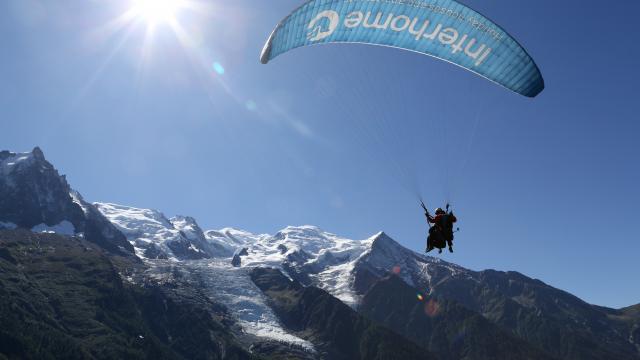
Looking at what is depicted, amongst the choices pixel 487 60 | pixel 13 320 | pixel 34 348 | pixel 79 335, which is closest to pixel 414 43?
pixel 487 60

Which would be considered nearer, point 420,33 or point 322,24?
point 322,24

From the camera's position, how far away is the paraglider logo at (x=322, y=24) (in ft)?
83.3

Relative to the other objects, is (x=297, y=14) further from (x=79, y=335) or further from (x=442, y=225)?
(x=79, y=335)

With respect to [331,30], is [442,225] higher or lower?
lower

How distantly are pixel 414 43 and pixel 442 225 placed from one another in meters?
9.48

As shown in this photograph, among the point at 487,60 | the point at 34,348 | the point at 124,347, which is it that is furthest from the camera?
the point at 124,347

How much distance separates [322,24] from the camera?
2577 centimetres

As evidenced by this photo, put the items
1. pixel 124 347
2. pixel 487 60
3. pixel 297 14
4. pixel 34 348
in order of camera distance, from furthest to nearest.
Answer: pixel 124 347
pixel 34 348
pixel 487 60
pixel 297 14

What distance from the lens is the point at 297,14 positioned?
25000 millimetres

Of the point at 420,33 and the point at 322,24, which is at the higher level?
the point at 420,33

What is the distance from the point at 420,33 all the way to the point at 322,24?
502 centimetres

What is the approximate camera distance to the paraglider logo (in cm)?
2538

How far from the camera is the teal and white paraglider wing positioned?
83.0ft

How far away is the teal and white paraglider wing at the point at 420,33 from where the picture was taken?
25.3 m
